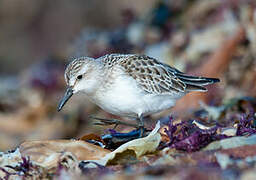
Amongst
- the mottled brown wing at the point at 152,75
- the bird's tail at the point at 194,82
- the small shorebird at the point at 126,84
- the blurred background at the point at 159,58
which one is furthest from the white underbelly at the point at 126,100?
the blurred background at the point at 159,58

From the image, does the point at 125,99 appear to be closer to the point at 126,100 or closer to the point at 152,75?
the point at 126,100

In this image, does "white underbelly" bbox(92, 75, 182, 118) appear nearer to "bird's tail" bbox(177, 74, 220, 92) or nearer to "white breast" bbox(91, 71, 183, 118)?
"white breast" bbox(91, 71, 183, 118)

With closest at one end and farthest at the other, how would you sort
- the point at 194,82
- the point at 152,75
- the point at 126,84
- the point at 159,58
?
1. the point at 126,84
2. the point at 152,75
3. the point at 194,82
4. the point at 159,58

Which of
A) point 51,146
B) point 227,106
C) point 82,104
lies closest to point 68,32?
point 82,104

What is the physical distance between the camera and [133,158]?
388cm

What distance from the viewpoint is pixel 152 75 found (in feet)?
18.7

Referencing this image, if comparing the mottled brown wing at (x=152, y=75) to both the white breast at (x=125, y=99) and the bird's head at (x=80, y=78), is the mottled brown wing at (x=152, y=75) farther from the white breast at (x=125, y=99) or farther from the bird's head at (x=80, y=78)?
the bird's head at (x=80, y=78)

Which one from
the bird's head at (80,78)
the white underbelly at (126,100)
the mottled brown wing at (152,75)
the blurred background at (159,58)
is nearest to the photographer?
the white underbelly at (126,100)

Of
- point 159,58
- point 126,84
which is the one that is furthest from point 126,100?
point 159,58

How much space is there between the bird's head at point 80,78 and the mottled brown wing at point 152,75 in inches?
14.0

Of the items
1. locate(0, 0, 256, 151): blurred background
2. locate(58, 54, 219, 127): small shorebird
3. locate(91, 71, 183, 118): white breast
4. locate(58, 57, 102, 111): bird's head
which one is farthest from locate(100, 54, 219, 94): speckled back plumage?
locate(0, 0, 256, 151): blurred background

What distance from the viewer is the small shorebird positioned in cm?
525

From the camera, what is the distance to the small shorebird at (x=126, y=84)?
525 centimetres

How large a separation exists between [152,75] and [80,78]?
83 cm
